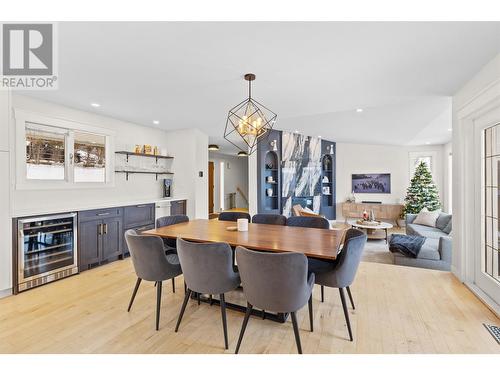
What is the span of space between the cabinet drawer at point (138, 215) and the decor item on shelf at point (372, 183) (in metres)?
6.40

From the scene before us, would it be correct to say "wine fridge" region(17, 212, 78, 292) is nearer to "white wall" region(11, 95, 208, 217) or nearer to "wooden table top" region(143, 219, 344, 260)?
"white wall" region(11, 95, 208, 217)

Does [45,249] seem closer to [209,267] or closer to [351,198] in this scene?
[209,267]

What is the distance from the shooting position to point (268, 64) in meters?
2.37

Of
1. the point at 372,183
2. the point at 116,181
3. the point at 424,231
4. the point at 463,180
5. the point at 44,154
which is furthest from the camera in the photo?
the point at 372,183

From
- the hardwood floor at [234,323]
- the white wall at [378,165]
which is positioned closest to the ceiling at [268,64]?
the hardwood floor at [234,323]

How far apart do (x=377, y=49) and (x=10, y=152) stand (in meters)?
4.07

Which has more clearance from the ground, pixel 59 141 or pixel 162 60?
pixel 162 60

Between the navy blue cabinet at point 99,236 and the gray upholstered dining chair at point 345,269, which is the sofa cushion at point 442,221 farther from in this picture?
the navy blue cabinet at point 99,236

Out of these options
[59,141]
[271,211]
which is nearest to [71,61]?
[59,141]

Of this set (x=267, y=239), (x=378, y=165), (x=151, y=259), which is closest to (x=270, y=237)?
(x=267, y=239)

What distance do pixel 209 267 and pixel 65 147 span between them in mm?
3247

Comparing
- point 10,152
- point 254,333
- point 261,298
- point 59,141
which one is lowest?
point 254,333
